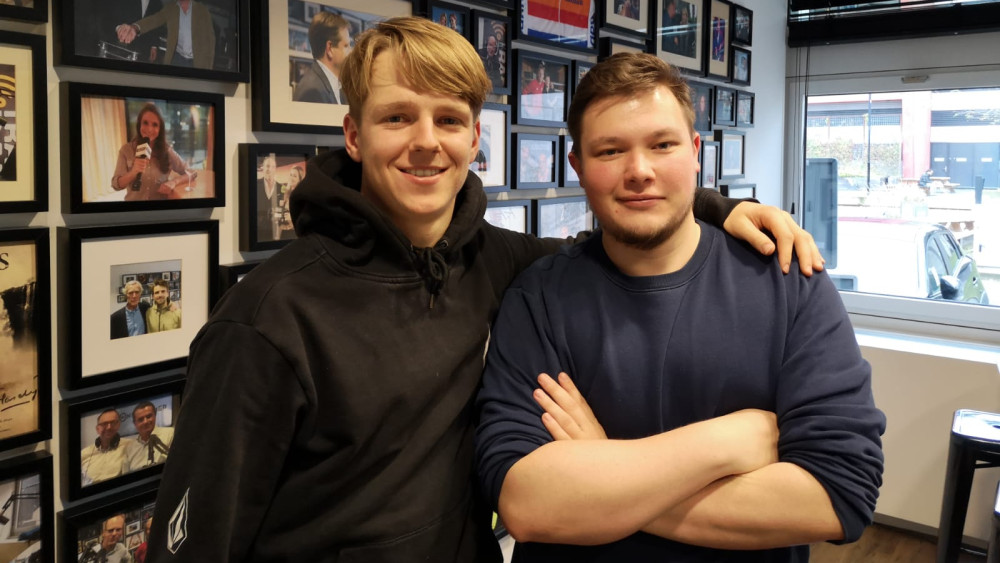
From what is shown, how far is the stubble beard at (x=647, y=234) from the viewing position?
113 centimetres

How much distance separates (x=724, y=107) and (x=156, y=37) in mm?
2508

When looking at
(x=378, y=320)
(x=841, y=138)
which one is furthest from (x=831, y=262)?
(x=378, y=320)

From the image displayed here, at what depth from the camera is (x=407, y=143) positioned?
43.3 inches

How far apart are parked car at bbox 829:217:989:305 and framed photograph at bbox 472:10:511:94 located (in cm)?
253

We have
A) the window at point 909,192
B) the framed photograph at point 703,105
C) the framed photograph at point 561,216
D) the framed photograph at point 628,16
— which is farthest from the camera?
the window at point 909,192

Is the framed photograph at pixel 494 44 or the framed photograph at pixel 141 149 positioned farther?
the framed photograph at pixel 494 44

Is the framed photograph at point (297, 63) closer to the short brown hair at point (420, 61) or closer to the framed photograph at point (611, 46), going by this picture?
the short brown hair at point (420, 61)

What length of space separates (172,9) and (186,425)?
0.81m

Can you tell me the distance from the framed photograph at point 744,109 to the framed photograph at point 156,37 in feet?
8.01

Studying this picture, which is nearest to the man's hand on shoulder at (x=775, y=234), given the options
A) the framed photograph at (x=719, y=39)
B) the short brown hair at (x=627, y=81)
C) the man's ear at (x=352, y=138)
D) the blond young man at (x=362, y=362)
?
the blond young man at (x=362, y=362)

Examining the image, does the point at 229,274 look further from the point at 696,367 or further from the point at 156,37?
the point at 696,367

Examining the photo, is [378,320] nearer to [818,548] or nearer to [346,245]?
[346,245]

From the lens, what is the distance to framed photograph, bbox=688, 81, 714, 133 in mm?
3065

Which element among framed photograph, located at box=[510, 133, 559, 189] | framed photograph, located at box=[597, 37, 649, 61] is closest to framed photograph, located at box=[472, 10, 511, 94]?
framed photograph, located at box=[510, 133, 559, 189]
